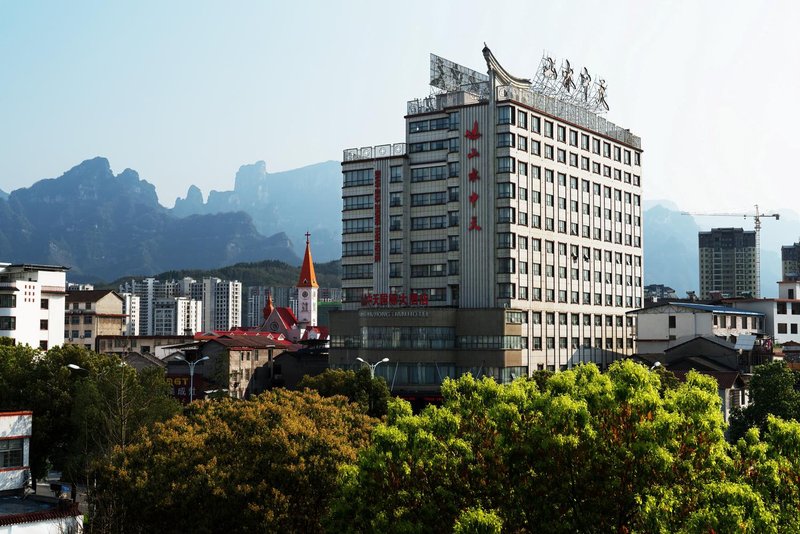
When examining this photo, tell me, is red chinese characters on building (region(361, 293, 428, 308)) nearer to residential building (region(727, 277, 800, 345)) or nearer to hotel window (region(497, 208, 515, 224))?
hotel window (region(497, 208, 515, 224))

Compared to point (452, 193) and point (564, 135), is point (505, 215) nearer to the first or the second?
point (452, 193)

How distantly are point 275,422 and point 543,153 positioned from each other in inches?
2913

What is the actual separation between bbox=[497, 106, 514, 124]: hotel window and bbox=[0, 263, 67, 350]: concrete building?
58.4 metres

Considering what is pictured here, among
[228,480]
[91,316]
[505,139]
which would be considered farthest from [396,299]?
[91,316]

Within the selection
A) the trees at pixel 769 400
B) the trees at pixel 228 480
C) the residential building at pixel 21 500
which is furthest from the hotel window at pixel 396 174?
the trees at pixel 228 480

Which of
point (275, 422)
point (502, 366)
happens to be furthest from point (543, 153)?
point (275, 422)

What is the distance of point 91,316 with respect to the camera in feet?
523

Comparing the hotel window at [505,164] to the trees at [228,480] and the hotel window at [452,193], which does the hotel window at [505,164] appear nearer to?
the hotel window at [452,193]

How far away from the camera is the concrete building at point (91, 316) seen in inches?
6196

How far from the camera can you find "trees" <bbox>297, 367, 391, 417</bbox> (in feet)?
246

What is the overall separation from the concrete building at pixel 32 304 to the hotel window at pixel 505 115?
58.4 meters

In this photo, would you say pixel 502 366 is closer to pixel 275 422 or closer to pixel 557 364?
pixel 557 364

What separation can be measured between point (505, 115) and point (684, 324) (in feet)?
117

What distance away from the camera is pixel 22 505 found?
1612 inches
